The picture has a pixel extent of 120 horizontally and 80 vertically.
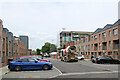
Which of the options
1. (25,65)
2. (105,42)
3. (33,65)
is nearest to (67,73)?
(33,65)

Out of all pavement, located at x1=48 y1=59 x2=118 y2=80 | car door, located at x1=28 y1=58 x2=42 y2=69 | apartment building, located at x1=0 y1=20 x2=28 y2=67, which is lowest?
pavement, located at x1=48 y1=59 x2=118 y2=80

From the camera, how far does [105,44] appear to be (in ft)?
150

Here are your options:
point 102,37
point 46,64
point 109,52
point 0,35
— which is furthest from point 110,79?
point 102,37

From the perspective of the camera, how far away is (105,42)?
147 feet

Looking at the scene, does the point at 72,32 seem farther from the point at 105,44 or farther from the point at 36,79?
the point at 36,79

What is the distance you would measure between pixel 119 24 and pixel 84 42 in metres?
27.2

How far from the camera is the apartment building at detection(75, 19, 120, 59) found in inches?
1491

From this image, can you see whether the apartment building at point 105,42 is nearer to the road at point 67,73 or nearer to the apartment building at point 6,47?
the road at point 67,73

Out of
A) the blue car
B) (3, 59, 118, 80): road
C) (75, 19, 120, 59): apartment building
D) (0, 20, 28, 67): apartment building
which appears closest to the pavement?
(3, 59, 118, 80): road

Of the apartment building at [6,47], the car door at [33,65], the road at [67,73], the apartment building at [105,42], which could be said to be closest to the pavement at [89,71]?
the road at [67,73]

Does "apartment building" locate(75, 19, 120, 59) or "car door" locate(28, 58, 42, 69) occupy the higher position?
"apartment building" locate(75, 19, 120, 59)

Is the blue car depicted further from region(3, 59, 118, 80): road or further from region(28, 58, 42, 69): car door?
region(3, 59, 118, 80): road

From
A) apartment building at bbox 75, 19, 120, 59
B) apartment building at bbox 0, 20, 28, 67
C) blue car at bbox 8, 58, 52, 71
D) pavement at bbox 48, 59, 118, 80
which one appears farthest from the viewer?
apartment building at bbox 75, 19, 120, 59

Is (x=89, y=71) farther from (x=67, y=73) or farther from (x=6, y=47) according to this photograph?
(x=6, y=47)
